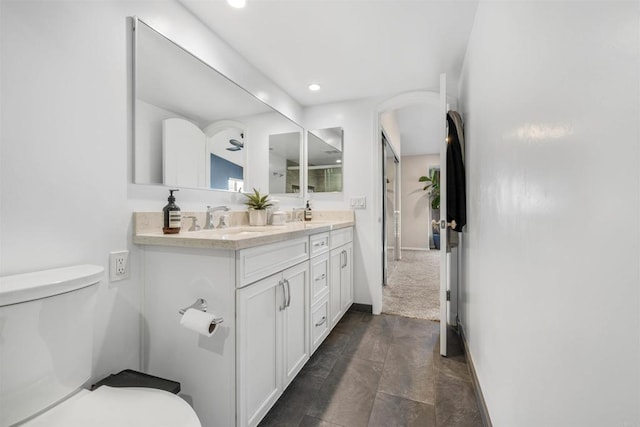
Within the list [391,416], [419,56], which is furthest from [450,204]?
[391,416]

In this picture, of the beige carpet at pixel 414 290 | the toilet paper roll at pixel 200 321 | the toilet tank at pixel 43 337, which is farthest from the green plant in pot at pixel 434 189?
the toilet tank at pixel 43 337

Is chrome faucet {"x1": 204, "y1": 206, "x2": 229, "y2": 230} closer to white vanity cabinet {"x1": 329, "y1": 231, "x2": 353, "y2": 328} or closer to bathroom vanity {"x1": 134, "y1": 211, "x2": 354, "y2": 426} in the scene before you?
bathroom vanity {"x1": 134, "y1": 211, "x2": 354, "y2": 426}

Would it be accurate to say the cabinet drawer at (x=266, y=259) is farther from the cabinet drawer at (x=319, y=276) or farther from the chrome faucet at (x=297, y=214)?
the chrome faucet at (x=297, y=214)

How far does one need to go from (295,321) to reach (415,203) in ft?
19.4

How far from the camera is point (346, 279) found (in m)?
2.64

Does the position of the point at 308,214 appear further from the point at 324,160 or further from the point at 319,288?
the point at 319,288

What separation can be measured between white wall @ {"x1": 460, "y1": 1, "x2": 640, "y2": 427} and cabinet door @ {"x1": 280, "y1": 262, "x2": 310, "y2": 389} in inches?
39.3

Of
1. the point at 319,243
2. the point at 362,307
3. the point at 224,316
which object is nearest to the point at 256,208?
the point at 319,243

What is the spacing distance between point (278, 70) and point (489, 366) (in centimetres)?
244

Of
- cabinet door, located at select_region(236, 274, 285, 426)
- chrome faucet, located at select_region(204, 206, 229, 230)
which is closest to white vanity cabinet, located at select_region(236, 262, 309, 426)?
cabinet door, located at select_region(236, 274, 285, 426)

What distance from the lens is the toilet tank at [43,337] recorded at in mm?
781

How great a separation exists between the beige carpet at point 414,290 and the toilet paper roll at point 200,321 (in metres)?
2.16

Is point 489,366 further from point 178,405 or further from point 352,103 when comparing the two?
point 352,103

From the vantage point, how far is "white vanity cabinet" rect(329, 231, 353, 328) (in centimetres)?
228
